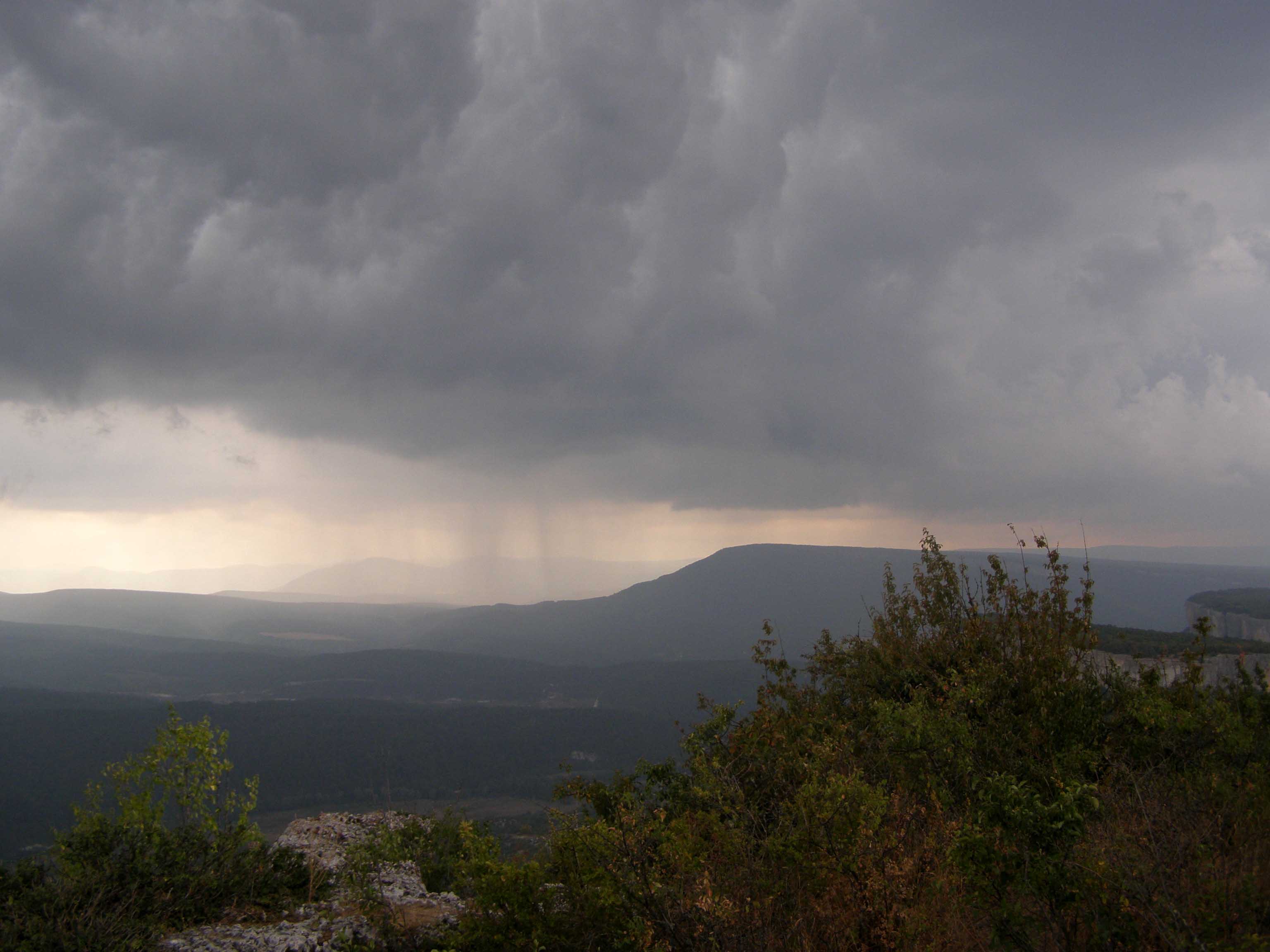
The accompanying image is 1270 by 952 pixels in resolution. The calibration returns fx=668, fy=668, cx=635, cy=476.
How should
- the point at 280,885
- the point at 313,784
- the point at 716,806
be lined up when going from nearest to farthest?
1. the point at 716,806
2. the point at 280,885
3. the point at 313,784

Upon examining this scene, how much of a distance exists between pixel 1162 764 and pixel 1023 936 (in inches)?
319

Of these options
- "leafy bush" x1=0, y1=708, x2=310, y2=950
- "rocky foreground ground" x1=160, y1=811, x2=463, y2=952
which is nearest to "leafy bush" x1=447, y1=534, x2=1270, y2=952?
"rocky foreground ground" x1=160, y1=811, x2=463, y2=952

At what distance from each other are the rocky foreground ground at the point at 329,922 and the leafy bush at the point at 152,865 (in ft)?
2.10

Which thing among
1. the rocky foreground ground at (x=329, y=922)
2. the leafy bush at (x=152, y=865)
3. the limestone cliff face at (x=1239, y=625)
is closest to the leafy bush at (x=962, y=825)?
the rocky foreground ground at (x=329, y=922)

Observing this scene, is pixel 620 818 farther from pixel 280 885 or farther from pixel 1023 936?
pixel 280 885

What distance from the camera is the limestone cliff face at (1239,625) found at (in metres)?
109

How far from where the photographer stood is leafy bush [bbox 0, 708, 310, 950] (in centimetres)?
921

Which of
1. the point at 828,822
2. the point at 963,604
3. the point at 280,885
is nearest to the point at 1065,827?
the point at 828,822

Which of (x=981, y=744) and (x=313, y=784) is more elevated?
(x=981, y=744)

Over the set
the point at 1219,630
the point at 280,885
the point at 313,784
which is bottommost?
the point at 313,784

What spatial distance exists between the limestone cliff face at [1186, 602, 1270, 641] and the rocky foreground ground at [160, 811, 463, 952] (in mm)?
131387

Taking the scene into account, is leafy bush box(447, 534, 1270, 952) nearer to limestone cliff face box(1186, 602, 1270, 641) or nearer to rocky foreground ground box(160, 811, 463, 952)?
A: rocky foreground ground box(160, 811, 463, 952)

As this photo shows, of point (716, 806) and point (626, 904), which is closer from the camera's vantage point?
point (626, 904)

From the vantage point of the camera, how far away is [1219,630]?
125 metres
